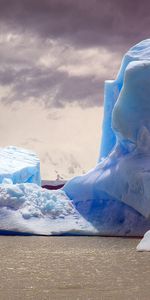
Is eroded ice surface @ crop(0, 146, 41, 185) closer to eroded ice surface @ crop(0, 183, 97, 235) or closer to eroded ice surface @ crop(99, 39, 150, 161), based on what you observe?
eroded ice surface @ crop(0, 183, 97, 235)

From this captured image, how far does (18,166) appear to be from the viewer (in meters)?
14.7

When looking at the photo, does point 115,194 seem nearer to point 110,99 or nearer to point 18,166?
point 110,99

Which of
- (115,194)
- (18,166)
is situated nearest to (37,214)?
(115,194)

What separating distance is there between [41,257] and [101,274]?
1.83 m

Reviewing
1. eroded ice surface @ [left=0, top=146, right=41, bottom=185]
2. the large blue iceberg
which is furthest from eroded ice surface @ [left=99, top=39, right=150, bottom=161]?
eroded ice surface @ [left=0, top=146, right=41, bottom=185]

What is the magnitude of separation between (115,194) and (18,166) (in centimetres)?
389

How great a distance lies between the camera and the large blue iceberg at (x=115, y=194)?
11266 millimetres

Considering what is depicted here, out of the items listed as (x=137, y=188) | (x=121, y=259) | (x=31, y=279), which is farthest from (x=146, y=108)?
(x=31, y=279)

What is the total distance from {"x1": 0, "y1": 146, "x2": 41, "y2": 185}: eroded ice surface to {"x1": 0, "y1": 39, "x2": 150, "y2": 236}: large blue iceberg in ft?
6.25

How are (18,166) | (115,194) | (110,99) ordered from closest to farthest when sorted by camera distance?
(115,194), (110,99), (18,166)

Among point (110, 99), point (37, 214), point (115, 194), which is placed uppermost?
point (110, 99)

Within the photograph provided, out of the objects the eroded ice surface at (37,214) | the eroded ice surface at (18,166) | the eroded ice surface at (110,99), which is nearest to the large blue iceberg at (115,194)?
the eroded ice surface at (37,214)

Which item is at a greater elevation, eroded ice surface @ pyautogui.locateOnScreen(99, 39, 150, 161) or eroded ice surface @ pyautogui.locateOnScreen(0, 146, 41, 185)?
eroded ice surface @ pyautogui.locateOnScreen(99, 39, 150, 161)

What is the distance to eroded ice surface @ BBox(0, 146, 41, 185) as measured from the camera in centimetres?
1393
